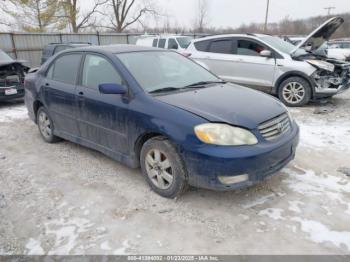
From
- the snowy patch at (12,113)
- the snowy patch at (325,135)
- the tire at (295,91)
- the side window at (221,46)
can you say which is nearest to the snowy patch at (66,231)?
the snowy patch at (325,135)

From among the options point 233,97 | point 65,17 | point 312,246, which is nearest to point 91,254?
point 312,246

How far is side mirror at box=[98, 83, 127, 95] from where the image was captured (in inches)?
135

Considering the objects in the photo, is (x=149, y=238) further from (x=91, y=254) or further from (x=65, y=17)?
(x=65, y=17)

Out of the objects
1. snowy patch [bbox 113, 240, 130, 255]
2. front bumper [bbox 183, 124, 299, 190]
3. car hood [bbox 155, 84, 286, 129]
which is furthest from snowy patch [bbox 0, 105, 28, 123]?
front bumper [bbox 183, 124, 299, 190]

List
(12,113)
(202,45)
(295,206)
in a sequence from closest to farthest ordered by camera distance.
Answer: (295,206) → (12,113) → (202,45)

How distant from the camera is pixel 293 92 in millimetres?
7301

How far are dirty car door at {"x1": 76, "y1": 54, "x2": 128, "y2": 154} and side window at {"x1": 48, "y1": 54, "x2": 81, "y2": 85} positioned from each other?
0.21m

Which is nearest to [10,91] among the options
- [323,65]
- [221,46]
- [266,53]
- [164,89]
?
[221,46]

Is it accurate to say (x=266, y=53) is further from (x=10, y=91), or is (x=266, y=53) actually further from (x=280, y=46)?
(x=10, y=91)

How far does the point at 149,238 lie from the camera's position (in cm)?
278

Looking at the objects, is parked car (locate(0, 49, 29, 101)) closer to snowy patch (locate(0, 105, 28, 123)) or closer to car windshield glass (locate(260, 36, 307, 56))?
snowy patch (locate(0, 105, 28, 123))

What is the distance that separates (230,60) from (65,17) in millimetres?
23082

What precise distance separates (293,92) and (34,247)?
6.40 meters

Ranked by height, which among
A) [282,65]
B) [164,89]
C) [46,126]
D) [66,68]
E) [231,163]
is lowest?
[46,126]
